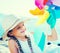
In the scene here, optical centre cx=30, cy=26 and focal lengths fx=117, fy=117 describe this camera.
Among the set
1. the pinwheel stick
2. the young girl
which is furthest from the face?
the pinwheel stick

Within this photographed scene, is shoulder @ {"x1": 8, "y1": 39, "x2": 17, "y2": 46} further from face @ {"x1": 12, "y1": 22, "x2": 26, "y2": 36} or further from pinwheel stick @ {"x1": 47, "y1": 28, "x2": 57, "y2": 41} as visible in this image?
pinwheel stick @ {"x1": 47, "y1": 28, "x2": 57, "y2": 41}

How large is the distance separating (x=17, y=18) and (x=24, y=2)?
0.35 feet

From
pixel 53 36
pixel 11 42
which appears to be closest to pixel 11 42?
pixel 11 42

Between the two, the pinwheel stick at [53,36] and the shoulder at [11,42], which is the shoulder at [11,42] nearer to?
the shoulder at [11,42]

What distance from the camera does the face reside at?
2.30ft

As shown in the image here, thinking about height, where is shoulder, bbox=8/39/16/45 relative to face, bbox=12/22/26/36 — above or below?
below

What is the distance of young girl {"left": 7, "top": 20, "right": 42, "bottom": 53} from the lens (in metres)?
0.69

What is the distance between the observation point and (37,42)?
0.70 metres

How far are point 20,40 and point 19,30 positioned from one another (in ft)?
0.20

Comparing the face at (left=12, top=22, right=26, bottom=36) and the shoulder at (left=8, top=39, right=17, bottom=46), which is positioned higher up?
the face at (left=12, top=22, right=26, bottom=36)

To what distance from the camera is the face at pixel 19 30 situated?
2.30 feet

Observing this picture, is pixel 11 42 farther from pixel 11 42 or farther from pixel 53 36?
pixel 53 36

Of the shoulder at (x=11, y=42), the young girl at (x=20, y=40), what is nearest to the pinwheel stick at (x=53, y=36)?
the young girl at (x=20, y=40)

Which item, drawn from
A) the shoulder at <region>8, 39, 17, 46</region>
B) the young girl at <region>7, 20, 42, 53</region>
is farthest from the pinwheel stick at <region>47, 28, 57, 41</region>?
the shoulder at <region>8, 39, 17, 46</region>
